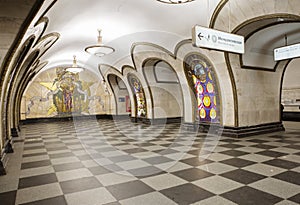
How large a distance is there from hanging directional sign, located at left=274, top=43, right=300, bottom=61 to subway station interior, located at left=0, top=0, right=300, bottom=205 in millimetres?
30

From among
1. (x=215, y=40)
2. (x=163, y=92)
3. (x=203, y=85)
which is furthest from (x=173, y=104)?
(x=215, y=40)

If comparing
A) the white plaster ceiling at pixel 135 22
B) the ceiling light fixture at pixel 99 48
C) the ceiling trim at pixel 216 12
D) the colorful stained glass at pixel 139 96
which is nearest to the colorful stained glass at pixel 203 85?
the white plaster ceiling at pixel 135 22

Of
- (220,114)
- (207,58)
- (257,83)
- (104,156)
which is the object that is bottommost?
(104,156)

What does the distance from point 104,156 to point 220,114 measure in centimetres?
426

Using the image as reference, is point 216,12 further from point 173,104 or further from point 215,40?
point 173,104

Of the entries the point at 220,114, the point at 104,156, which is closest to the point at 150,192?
the point at 104,156

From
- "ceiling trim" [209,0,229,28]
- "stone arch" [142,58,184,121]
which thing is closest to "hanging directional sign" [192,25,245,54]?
"ceiling trim" [209,0,229,28]

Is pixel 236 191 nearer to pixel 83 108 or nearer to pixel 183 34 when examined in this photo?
pixel 183 34

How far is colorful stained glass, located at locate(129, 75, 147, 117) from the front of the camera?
11578 mm

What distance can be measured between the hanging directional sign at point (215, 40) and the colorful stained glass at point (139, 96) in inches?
278

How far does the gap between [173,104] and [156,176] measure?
8.51 m

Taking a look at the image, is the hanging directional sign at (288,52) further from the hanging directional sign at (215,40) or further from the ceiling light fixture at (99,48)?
the ceiling light fixture at (99,48)

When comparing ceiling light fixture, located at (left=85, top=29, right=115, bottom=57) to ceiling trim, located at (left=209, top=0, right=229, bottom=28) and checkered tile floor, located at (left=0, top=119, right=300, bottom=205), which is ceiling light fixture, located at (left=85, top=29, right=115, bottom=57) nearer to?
ceiling trim, located at (left=209, top=0, right=229, bottom=28)

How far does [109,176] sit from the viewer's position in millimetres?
3275
